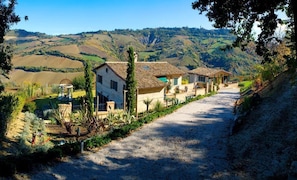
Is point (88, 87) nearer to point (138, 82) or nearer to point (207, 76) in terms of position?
point (138, 82)

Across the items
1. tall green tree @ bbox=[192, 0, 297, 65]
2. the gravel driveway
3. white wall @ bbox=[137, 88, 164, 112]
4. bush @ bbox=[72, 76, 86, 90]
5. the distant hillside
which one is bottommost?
the gravel driveway

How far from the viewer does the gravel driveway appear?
431 inches

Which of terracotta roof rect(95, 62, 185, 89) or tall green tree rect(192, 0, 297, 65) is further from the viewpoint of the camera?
terracotta roof rect(95, 62, 185, 89)

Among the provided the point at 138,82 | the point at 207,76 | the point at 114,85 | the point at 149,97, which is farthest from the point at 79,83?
the point at 207,76

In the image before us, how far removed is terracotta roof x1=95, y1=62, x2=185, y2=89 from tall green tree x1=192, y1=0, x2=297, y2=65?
2153 cm

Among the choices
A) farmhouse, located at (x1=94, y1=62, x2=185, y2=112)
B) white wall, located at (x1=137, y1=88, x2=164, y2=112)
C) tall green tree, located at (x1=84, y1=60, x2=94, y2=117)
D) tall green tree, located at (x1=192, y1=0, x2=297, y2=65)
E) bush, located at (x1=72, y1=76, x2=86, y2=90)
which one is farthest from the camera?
bush, located at (x1=72, y1=76, x2=86, y2=90)

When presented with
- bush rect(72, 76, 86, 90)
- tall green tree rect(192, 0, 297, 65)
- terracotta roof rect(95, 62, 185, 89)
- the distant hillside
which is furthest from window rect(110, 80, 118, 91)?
the distant hillside

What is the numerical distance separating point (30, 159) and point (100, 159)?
10.4 feet

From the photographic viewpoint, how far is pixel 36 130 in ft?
60.5

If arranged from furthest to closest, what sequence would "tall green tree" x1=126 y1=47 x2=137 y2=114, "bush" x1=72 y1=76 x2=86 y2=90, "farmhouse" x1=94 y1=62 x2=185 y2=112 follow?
"bush" x1=72 y1=76 x2=86 y2=90
"farmhouse" x1=94 y1=62 x2=185 y2=112
"tall green tree" x1=126 y1=47 x2=137 y2=114

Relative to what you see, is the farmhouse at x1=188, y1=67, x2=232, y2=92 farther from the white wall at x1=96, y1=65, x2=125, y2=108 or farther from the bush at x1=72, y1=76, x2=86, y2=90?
the bush at x1=72, y1=76, x2=86, y2=90

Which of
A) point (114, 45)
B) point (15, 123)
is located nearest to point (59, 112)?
point (15, 123)

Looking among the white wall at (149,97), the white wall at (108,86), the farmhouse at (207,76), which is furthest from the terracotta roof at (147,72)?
the farmhouse at (207,76)

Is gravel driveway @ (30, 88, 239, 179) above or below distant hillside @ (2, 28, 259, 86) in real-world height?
below
